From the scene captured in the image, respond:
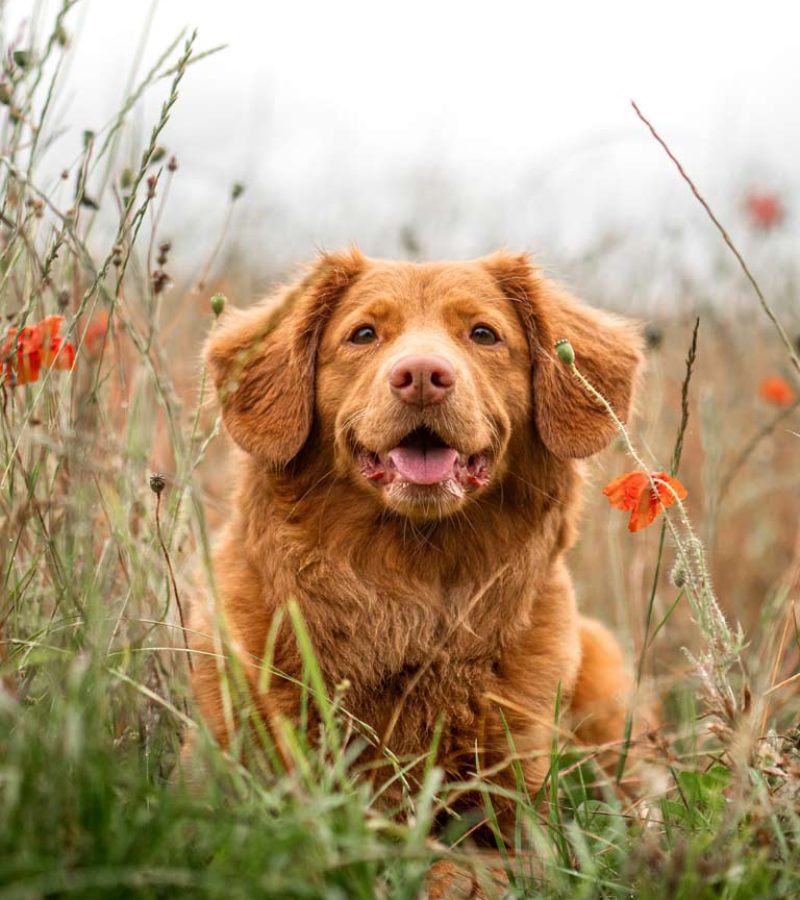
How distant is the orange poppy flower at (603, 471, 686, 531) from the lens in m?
2.52

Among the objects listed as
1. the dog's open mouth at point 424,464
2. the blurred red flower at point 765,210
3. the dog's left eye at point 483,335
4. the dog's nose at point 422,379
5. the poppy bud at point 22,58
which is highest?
the blurred red flower at point 765,210

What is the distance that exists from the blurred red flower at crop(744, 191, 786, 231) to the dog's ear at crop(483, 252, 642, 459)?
2584 millimetres

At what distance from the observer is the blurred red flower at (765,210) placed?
19.3ft

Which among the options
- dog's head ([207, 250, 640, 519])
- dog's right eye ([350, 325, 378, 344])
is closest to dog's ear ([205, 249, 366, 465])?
dog's head ([207, 250, 640, 519])

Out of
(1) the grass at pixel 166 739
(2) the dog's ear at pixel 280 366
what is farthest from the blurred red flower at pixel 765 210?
(2) the dog's ear at pixel 280 366

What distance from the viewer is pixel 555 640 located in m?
3.22

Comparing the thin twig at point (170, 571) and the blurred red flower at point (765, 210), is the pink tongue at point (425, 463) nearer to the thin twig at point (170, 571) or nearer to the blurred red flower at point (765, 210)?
the thin twig at point (170, 571)

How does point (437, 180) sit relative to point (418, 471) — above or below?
above

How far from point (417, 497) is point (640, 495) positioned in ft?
2.10

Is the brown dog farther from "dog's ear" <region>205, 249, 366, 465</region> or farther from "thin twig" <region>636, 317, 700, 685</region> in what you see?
"thin twig" <region>636, 317, 700, 685</region>

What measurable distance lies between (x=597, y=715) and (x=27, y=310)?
7.41ft

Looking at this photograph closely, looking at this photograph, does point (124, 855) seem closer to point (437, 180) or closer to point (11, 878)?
point (11, 878)

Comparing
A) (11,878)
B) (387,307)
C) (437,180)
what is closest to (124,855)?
(11,878)

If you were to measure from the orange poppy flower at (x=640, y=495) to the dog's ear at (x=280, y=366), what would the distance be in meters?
1.04
